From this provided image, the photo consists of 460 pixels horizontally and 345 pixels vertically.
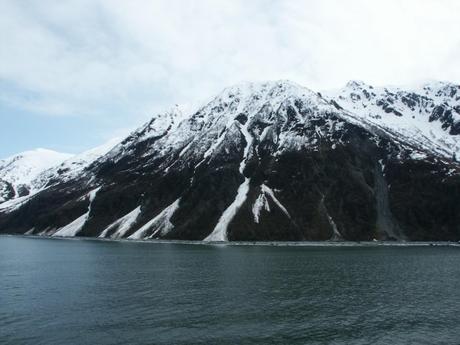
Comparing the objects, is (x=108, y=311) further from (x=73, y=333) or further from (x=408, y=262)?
(x=408, y=262)

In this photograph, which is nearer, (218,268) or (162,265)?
(218,268)

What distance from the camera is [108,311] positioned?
200 feet

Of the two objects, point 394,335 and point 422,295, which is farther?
point 422,295

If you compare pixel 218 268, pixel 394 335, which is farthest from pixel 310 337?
pixel 218 268

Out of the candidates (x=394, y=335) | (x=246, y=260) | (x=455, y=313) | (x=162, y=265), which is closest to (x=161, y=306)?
(x=394, y=335)

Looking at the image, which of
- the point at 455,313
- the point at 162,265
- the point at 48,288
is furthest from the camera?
the point at 162,265

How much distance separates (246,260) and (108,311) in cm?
7068

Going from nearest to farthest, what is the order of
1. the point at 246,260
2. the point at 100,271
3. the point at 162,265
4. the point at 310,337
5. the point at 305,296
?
the point at 310,337, the point at 305,296, the point at 100,271, the point at 162,265, the point at 246,260

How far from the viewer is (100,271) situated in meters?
105

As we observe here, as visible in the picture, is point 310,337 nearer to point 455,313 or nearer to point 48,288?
point 455,313

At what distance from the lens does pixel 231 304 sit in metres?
66.1

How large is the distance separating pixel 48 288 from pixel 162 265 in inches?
1593

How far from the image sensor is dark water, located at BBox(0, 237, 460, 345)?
49.9 metres

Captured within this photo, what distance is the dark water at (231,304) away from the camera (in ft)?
164
